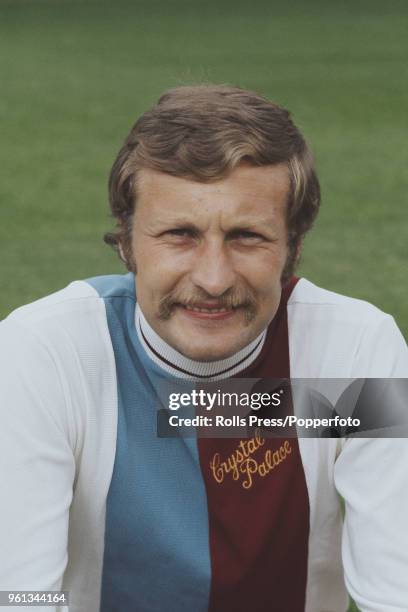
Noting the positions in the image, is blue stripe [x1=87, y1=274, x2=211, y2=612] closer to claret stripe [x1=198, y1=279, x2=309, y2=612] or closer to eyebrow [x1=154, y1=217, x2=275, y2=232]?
claret stripe [x1=198, y1=279, x2=309, y2=612]

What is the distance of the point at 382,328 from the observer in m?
2.98

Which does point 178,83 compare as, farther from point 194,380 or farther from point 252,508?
point 252,508

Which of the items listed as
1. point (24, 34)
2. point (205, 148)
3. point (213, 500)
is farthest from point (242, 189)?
point (24, 34)

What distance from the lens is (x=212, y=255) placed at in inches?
107

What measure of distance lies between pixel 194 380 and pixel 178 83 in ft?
2.49

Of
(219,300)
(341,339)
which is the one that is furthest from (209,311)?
(341,339)

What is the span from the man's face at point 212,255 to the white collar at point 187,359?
54 mm

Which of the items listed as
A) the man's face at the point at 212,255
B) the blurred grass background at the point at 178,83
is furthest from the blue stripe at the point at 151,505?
the blurred grass background at the point at 178,83

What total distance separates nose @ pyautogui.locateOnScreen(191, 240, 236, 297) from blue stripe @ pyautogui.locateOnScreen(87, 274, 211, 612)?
1.00ft

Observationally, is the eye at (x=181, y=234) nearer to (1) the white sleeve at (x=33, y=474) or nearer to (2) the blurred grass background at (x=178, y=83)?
(1) the white sleeve at (x=33, y=474)

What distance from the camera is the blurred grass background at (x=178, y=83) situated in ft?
28.4

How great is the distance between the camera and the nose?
2701mm

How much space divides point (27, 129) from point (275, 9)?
940 centimetres

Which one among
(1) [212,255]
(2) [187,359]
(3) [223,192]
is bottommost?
(2) [187,359]
